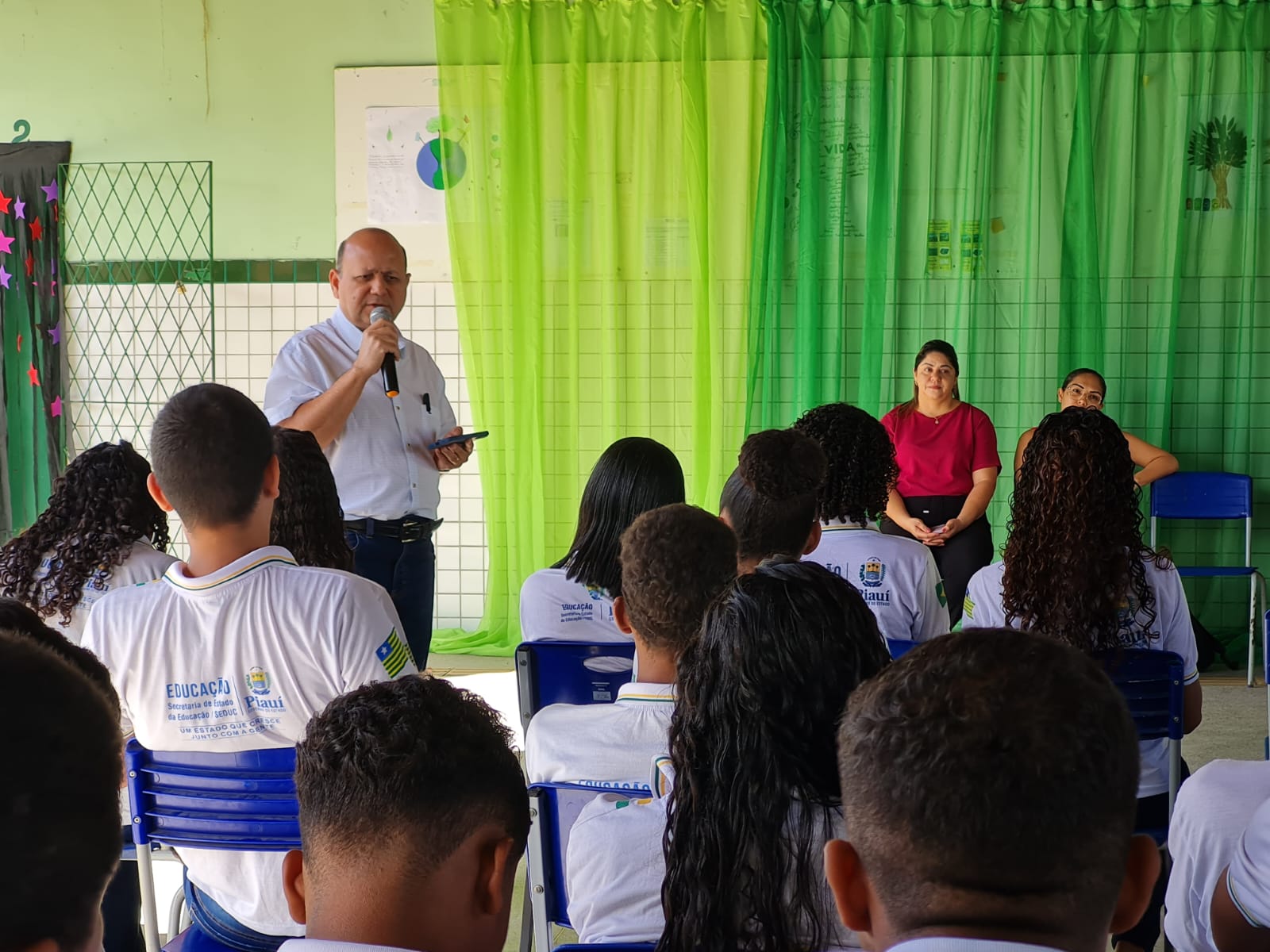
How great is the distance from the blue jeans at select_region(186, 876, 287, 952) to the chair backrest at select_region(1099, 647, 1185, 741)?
1568mm

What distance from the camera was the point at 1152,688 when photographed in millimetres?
2287

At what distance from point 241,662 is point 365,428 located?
1780 millimetres

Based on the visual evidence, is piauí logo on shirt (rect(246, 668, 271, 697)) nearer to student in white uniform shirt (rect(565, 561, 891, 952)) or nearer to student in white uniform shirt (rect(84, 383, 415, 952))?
student in white uniform shirt (rect(84, 383, 415, 952))

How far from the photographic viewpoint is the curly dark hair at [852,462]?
3.09 m

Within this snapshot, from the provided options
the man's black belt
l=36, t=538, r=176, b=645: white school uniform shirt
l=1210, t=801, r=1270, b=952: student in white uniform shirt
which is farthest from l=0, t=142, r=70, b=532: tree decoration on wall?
l=1210, t=801, r=1270, b=952: student in white uniform shirt

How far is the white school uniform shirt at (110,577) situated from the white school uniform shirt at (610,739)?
96 centimetres

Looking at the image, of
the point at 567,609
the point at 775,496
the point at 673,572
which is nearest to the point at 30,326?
the point at 567,609

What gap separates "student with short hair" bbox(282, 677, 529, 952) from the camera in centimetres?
96

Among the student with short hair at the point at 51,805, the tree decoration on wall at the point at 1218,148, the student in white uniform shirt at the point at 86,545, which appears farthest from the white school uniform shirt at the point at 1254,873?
the tree decoration on wall at the point at 1218,148

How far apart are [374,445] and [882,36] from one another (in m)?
3.25

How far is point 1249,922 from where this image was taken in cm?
104

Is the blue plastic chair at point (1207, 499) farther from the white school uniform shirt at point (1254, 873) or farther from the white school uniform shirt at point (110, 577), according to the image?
the white school uniform shirt at point (1254, 873)

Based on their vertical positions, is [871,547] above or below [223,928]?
above

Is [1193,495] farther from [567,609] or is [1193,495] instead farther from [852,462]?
[567,609]
